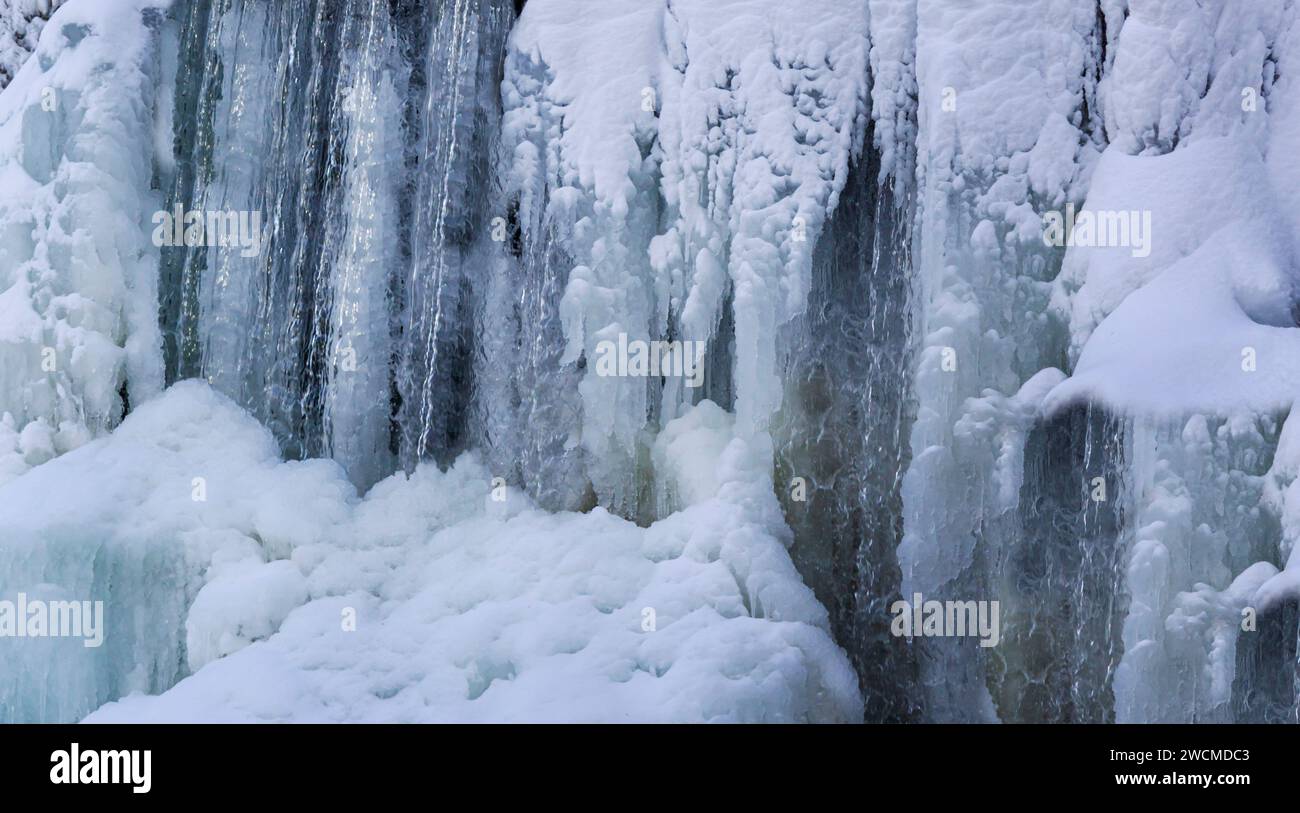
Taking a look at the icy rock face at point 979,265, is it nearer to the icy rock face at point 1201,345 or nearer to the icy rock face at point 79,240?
the icy rock face at point 1201,345

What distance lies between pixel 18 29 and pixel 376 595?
11.8ft

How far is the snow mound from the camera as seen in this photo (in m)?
5.33

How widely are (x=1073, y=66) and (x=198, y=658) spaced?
168 inches

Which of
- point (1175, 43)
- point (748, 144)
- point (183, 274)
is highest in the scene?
point (1175, 43)

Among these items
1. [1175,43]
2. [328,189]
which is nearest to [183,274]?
[328,189]

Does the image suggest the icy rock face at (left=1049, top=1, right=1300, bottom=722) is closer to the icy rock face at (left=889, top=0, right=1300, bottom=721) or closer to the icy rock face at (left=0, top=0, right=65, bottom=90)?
the icy rock face at (left=889, top=0, right=1300, bottom=721)

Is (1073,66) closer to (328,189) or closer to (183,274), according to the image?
(328,189)

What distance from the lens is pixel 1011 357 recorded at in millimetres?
5891

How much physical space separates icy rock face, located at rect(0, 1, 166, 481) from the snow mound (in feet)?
0.65

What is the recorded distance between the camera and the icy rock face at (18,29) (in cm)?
718

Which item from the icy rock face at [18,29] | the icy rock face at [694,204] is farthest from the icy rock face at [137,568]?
the icy rock face at [18,29]

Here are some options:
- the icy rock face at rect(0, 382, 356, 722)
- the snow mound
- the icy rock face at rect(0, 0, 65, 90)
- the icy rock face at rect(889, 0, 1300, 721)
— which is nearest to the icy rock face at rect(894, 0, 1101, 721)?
the icy rock face at rect(889, 0, 1300, 721)

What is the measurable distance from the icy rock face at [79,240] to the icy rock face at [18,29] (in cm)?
74

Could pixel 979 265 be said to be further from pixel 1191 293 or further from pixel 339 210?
pixel 339 210
